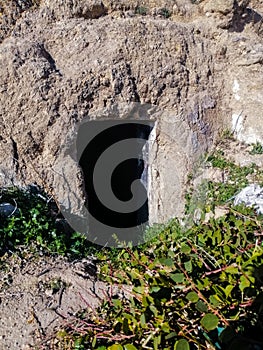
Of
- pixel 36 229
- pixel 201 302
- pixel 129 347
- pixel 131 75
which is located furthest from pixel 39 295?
pixel 131 75

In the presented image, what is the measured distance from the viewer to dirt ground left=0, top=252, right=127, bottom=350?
8.34ft

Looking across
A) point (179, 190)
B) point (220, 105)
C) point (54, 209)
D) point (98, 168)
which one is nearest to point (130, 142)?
point (98, 168)

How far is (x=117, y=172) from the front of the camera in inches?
245

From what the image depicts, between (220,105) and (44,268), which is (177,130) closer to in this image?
(220,105)

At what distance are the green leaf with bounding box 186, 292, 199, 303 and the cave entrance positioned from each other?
4206 mm

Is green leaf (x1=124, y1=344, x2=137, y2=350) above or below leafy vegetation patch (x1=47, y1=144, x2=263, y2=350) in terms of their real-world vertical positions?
below

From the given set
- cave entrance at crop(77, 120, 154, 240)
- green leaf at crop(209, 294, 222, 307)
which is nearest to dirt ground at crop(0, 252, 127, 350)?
green leaf at crop(209, 294, 222, 307)

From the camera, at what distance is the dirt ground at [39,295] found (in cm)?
254

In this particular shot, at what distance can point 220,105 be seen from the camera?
6023 mm

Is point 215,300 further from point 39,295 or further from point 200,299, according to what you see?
point 39,295

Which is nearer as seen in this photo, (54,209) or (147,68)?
(54,209)

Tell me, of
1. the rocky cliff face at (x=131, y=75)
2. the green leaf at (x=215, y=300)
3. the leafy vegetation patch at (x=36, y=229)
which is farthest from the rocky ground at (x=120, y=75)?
the green leaf at (x=215, y=300)

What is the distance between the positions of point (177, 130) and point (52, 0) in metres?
2.47

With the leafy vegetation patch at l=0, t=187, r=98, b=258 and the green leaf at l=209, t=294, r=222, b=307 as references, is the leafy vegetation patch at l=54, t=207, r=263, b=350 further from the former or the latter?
the leafy vegetation patch at l=0, t=187, r=98, b=258
